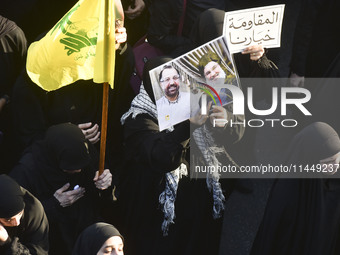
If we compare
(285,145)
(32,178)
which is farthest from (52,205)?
(285,145)

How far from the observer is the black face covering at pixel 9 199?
173 inches

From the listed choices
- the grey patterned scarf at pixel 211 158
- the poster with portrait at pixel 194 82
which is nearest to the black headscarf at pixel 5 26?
the poster with portrait at pixel 194 82

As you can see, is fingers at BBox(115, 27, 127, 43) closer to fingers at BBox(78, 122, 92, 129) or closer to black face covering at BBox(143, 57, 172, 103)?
black face covering at BBox(143, 57, 172, 103)

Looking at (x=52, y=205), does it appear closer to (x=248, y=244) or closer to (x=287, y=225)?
(x=287, y=225)

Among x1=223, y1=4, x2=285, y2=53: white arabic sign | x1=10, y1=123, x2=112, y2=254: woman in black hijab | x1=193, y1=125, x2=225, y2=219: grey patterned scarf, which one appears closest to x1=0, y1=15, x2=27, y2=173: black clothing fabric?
x1=10, y1=123, x2=112, y2=254: woman in black hijab

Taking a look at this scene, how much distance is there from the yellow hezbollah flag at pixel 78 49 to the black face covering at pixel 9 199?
624mm

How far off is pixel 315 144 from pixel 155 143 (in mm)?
943

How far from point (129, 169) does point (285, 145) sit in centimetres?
127

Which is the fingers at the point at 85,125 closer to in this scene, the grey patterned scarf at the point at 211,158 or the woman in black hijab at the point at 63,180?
the woman in black hijab at the point at 63,180

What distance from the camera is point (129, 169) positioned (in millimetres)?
5336

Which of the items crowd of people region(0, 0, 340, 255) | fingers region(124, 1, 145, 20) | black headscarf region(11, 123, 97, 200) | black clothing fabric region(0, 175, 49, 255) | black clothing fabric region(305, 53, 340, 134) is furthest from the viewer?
fingers region(124, 1, 145, 20)

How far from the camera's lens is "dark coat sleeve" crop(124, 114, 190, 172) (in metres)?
4.86

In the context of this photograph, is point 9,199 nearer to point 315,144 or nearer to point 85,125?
point 85,125

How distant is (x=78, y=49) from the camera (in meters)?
4.73
